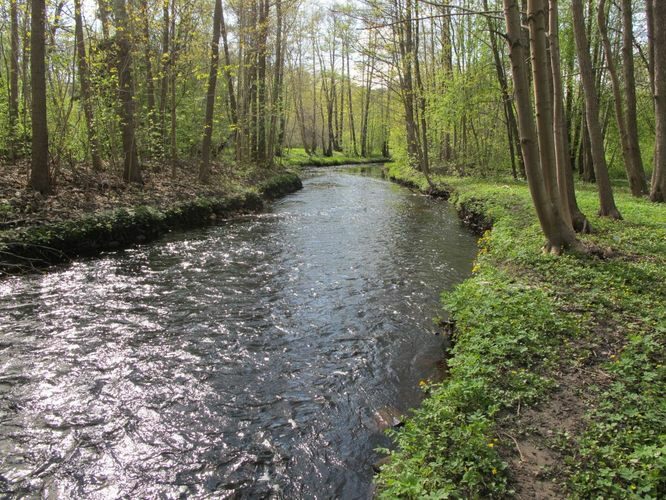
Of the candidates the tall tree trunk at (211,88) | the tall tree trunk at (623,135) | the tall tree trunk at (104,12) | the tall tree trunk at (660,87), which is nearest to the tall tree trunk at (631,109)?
the tall tree trunk at (623,135)

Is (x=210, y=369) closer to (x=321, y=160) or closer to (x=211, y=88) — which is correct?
(x=211, y=88)

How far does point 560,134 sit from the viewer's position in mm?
8625

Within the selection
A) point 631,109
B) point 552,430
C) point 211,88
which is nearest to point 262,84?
point 211,88

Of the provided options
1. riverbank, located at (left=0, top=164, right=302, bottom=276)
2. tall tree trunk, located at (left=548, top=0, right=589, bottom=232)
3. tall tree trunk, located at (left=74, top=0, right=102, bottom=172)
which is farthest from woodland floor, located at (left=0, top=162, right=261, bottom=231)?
tall tree trunk, located at (left=548, top=0, right=589, bottom=232)

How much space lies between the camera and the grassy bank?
134 ft

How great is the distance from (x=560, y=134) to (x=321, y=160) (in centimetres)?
3872

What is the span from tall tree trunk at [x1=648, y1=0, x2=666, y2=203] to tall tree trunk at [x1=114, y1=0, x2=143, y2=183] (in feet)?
46.9

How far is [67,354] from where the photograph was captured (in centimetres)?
558

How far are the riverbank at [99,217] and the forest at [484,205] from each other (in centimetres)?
5

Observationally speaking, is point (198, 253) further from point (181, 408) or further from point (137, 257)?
point (181, 408)

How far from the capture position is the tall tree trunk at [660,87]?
11734 millimetres

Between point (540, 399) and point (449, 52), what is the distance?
27861 mm

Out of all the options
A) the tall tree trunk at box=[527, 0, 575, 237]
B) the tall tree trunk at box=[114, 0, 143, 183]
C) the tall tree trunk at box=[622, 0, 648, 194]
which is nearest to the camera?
the tall tree trunk at box=[527, 0, 575, 237]

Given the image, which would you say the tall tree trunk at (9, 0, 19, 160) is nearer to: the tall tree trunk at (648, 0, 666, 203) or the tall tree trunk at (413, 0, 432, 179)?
the tall tree trunk at (648, 0, 666, 203)
